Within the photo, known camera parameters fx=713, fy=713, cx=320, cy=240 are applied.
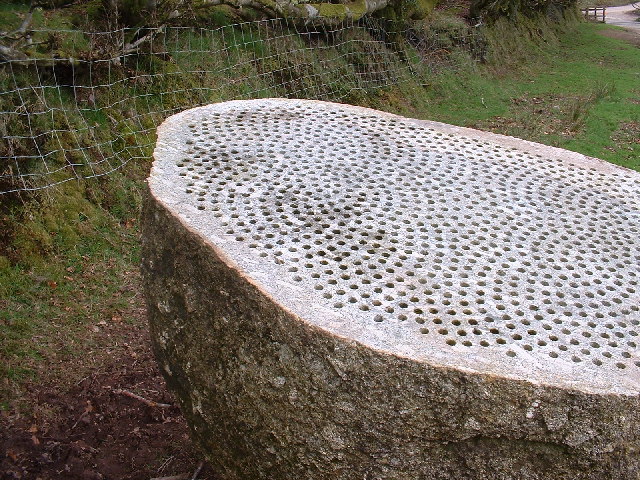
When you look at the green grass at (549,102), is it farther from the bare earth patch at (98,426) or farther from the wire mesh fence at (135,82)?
the bare earth patch at (98,426)

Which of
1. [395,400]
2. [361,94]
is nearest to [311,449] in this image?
[395,400]

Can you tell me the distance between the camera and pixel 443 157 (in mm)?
4109

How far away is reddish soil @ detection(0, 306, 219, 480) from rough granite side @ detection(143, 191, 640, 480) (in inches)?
34.3

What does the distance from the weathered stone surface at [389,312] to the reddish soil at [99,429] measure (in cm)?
79

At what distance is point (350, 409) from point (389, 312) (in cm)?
38

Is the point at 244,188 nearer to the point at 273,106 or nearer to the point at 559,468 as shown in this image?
the point at 273,106

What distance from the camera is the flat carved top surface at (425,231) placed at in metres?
2.54

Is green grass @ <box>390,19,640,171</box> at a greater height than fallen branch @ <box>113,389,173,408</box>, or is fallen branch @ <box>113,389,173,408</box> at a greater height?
fallen branch @ <box>113,389,173,408</box>

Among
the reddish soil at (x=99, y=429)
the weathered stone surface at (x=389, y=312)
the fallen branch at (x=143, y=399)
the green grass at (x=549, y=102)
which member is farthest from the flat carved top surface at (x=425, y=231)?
the green grass at (x=549, y=102)

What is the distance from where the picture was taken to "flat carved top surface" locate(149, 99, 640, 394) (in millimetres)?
2537

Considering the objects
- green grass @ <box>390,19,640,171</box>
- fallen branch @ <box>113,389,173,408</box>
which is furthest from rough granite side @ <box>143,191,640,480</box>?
green grass @ <box>390,19,640,171</box>

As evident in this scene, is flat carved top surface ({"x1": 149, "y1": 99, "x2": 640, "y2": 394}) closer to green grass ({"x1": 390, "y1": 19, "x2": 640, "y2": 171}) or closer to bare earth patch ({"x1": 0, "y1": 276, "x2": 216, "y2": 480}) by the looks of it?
bare earth patch ({"x1": 0, "y1": 276, "x2": 216, "y2": 480})

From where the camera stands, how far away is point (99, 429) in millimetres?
4012

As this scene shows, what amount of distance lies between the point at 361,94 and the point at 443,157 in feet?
15.8
